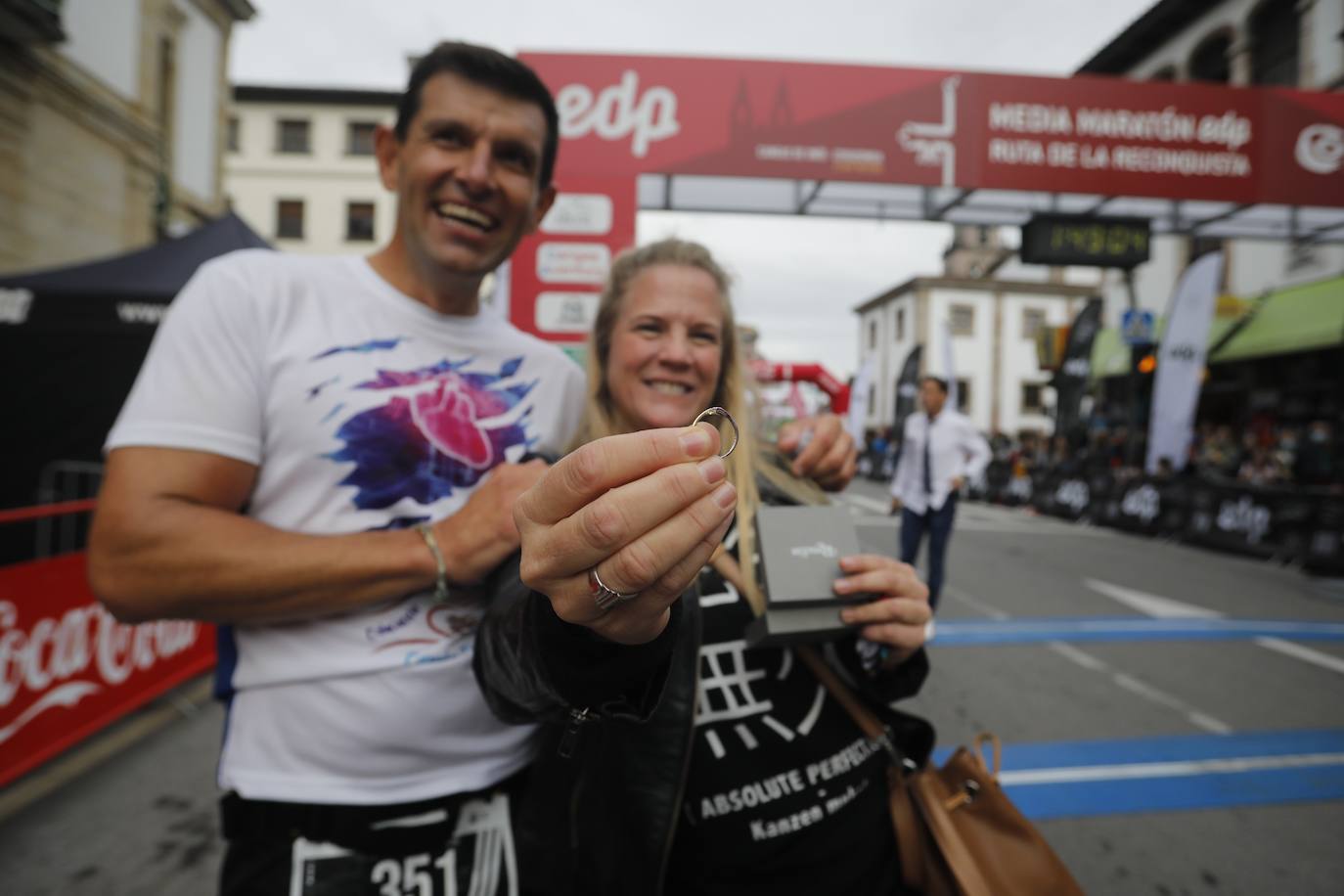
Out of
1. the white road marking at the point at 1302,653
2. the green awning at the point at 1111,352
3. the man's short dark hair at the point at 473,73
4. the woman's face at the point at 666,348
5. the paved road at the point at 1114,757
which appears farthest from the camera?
the green awning at the point at 1111,352

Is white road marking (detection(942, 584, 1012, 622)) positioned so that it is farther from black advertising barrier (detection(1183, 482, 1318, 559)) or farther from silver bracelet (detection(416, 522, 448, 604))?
silver bracelet (detection(416, 522, 448, 604))

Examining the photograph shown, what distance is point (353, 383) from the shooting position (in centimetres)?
125

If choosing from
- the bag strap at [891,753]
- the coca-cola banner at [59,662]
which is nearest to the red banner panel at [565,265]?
the coca-cola banner at [59,662]

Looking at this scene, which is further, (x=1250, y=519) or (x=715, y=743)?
(x=1250, y=519)

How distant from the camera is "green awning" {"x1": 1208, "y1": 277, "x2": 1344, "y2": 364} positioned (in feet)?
38.8

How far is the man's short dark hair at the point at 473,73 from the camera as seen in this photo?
54.1 inches

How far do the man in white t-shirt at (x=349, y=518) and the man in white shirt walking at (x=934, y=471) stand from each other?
19.1 ft

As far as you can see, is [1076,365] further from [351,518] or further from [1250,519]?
[351,518]

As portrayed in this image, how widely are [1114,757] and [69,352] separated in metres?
8.12

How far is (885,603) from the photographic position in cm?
129

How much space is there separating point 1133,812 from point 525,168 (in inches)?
150

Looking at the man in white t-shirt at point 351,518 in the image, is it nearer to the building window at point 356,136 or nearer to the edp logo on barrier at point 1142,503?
the edp logo on barrier at point 1142,503

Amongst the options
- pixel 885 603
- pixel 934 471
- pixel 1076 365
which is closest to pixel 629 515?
pixel 885 603

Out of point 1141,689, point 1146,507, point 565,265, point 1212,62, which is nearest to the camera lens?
point 1141,689
